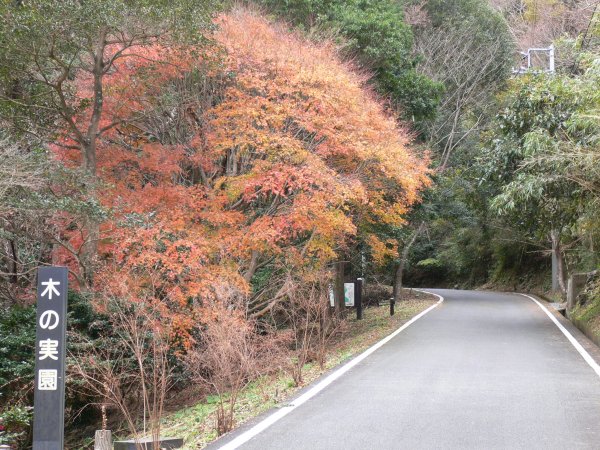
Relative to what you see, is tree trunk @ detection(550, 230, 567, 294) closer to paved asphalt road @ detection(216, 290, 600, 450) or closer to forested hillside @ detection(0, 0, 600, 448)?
forested hillside @ detection(0, 0, 600, 448)

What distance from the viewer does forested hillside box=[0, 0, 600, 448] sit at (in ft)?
41.3

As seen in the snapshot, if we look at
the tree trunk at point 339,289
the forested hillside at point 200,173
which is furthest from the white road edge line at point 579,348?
the tree trunk at point 339,289

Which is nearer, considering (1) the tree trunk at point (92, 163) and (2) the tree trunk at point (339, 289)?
(1) the tree trunk at point (92, 163)

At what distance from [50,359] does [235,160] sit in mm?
11639

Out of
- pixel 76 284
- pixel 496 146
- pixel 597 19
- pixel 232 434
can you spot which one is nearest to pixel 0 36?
pixel 76 284

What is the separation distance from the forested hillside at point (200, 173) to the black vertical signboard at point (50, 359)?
2918mm

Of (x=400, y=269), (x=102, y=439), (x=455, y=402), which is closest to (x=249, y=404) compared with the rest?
(x=455, y=402)

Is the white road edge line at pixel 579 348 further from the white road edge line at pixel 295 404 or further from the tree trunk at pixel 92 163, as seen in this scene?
the tree trunk at pixel 92 163

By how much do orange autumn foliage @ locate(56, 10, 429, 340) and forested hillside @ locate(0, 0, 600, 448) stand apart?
0.18 feet

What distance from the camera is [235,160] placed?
17062mm

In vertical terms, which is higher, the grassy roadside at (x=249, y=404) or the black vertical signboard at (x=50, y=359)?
the black vertical signboard at (x=50, y=359)

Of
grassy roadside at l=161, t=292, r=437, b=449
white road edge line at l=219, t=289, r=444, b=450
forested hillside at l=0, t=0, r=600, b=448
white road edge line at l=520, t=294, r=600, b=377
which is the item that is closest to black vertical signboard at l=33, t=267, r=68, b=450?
white road edge line at l=219, t=289, r=444, b=450

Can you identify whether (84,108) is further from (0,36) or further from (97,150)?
(0,36)

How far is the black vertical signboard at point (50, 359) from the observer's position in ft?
18.7
